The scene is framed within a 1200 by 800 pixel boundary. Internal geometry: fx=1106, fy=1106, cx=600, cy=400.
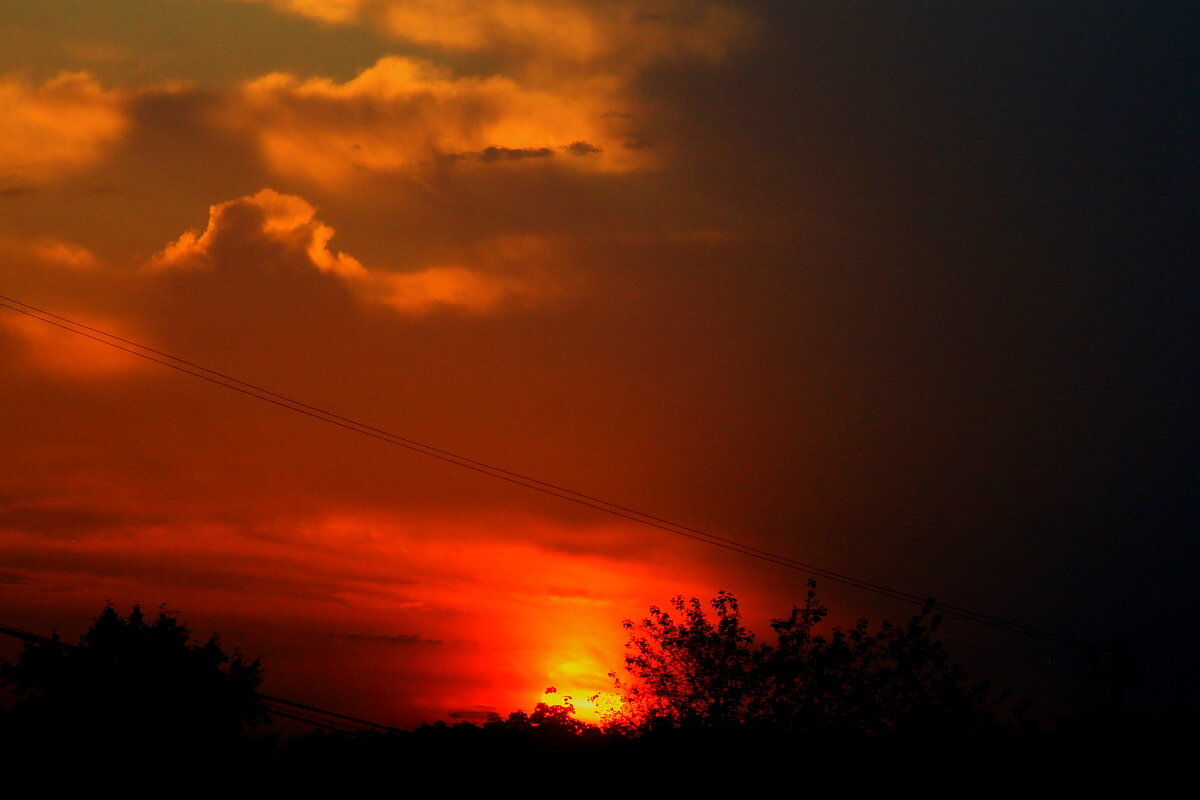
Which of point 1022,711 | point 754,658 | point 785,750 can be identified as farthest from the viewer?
point 754,658

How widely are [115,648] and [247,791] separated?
150 ft

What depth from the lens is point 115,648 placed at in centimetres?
6262

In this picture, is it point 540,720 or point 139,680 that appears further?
point 139,680

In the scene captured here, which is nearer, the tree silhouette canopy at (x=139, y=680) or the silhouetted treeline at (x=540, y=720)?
the silhouetted treeline at (x=540, y=720)

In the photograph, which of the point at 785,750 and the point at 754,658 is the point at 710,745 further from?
the point at 754,658

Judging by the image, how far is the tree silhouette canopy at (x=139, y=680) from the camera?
195 ft

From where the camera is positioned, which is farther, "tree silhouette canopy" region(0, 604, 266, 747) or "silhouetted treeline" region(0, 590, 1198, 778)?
"tree silhouette canopy" region(0, 604, 266, 747)

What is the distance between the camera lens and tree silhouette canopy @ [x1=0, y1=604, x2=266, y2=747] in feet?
195

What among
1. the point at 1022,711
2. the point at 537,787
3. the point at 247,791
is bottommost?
the point at 247,791

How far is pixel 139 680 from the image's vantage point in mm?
62188

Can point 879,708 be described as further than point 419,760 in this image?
Yes

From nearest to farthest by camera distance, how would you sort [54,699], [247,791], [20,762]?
1. [247,791]
2. [20,762]
3. [54,699]

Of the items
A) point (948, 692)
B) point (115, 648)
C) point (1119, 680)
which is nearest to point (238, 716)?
point (115, 648)

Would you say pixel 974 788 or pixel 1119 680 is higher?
pixel 1119 680
